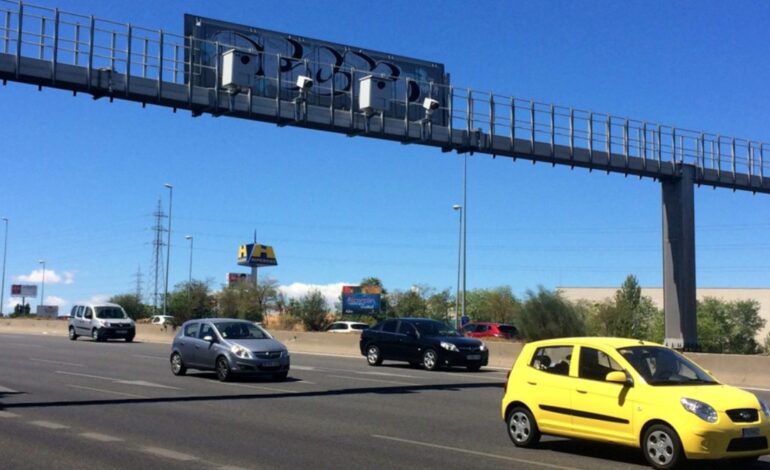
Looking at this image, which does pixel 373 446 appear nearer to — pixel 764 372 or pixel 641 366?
pixel 641 366

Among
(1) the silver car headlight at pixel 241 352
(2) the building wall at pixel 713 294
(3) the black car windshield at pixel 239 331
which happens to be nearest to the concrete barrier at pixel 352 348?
(3) the black car windshield at pixel 239 331

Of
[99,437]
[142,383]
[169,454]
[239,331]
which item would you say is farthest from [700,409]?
[142,383]

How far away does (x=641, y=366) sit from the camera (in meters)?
9.65

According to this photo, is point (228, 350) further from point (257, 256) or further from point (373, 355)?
point (257, 256)

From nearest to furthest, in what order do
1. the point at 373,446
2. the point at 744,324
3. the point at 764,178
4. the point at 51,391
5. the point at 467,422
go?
the point at 373,446 → the point at 467,422 → the point at 51,391 → the point at 764,178 → the point at 744,324

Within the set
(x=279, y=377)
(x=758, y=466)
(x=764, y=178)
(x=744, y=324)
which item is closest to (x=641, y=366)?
(x=758, y=466)

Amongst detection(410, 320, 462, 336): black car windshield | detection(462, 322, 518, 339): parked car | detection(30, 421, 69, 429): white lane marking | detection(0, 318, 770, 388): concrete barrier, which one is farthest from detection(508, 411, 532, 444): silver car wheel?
detection(462, 322, 518, 339): parked car

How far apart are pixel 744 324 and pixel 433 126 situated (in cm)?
7310

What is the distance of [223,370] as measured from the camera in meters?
20.2

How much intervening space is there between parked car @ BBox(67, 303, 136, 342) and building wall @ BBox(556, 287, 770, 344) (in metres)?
57.4

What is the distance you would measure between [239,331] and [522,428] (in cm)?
1157

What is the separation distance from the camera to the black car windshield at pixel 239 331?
68.1 ft

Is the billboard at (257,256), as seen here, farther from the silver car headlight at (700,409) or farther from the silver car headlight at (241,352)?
the silver car headlight at (700,409)

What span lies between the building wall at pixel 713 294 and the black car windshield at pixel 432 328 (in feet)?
213
